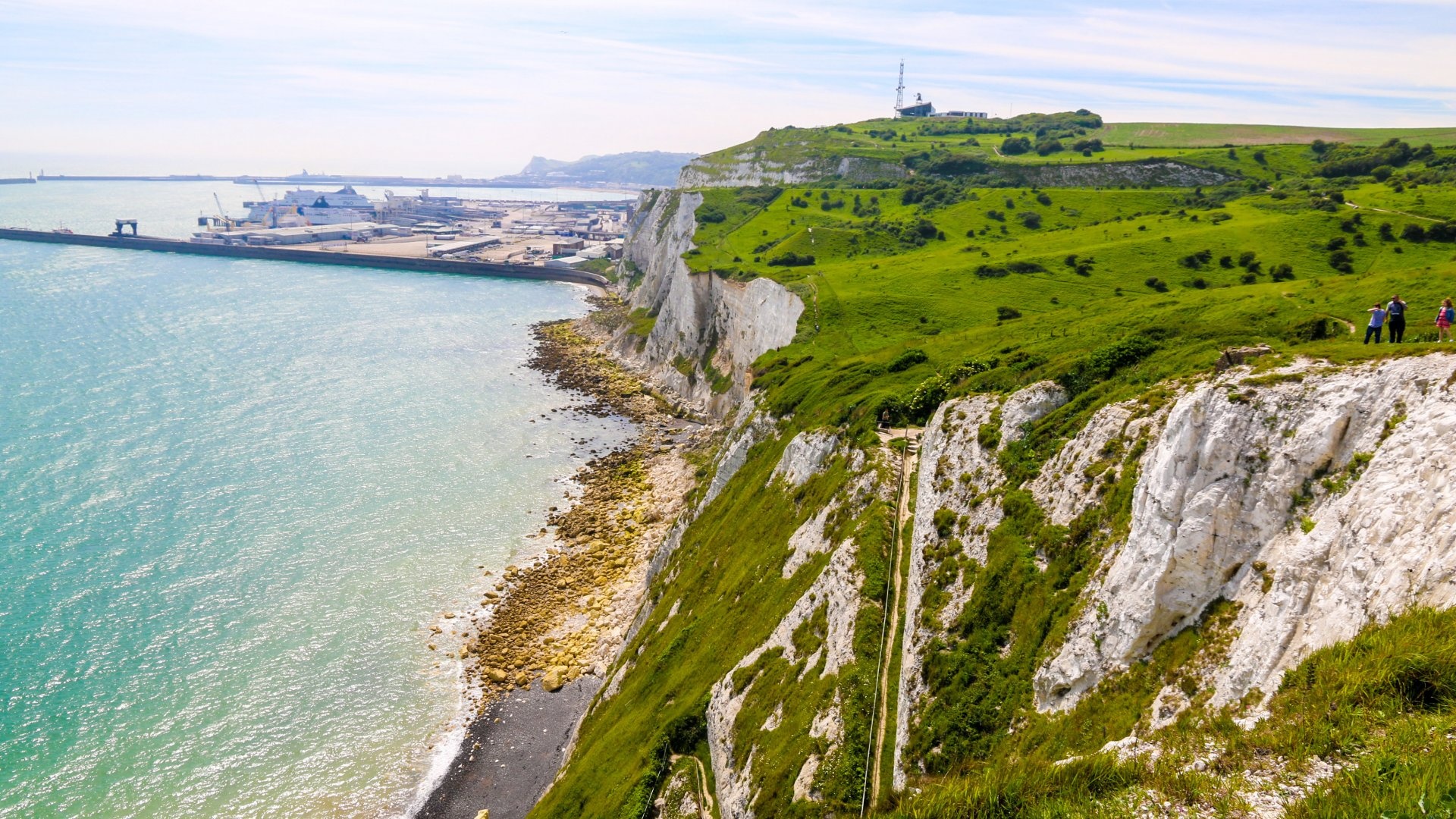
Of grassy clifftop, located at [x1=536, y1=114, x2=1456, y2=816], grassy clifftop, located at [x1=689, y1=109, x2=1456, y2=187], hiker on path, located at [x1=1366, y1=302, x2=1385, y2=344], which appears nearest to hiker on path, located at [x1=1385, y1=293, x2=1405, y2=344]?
hiker on path, located at [x1=1366, y1=302, x2=1385, y2=344]

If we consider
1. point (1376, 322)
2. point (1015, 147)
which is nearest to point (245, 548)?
point (1376, 322)

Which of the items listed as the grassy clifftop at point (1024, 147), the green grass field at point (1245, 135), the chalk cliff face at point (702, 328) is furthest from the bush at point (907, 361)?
the green grass field at point (1245, 135)

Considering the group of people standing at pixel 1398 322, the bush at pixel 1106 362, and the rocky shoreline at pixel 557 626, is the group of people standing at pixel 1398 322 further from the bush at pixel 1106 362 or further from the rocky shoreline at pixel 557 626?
the rocky shoreline at pixel 557 626

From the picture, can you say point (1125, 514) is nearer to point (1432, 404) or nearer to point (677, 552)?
point (1432, 404)

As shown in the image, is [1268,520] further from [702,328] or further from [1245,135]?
[1245,135]

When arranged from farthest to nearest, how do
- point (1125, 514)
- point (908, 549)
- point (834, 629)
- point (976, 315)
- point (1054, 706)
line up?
point (976, 315)
point (908, 549)
point (834, 629)
point (1125, 514)
point (1054, 706)

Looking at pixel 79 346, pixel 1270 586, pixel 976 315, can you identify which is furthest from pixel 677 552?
pixel 79 346
